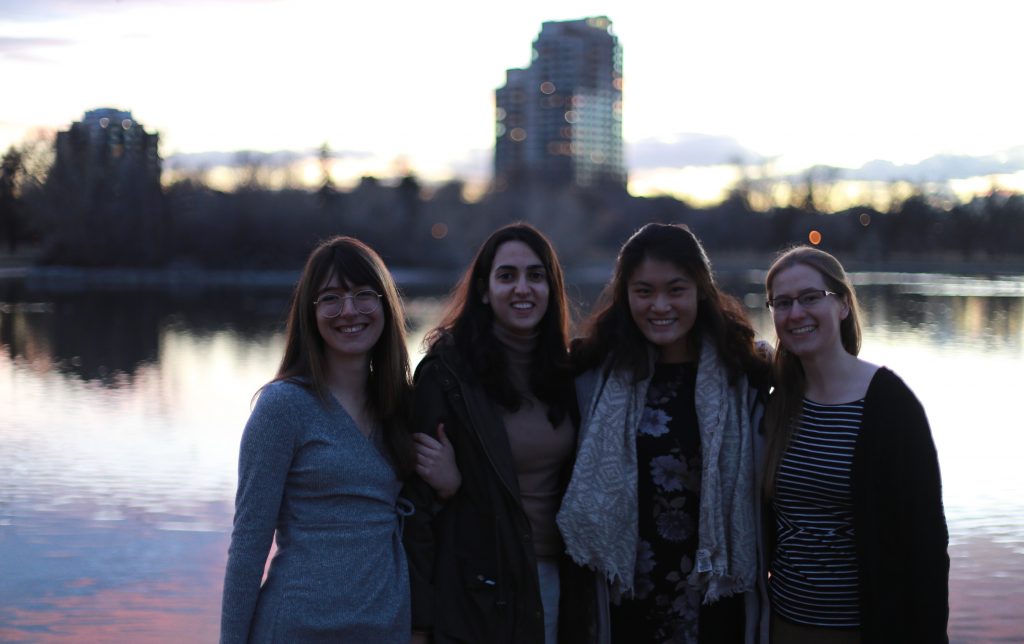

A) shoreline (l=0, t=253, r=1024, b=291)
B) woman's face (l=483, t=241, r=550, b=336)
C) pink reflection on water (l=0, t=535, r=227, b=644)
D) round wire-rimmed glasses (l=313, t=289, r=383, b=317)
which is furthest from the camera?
shoreline (l=0, t=253, r=1024, b=291)

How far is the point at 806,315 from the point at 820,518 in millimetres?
640

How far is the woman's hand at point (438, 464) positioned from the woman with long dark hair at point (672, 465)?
18.6 inches

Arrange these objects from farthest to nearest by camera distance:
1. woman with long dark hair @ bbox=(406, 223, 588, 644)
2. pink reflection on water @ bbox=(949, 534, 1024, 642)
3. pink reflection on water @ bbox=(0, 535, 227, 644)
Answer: pink reflection on water @ bbox=(949, 534, 1024, 642) → pink reflection on water @ bbox=(0, 535, 227, 644) → woman with long dark hair @ bbox=(406, 223, 588, 644)

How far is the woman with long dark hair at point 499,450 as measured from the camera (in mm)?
3000

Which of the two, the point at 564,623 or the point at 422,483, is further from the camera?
the point at 564,623

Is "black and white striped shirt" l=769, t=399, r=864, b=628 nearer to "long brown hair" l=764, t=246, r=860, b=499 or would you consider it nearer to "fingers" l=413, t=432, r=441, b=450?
"long brown hair" l=764, t=246, r=860, b=499

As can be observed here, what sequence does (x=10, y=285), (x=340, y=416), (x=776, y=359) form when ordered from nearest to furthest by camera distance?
(x=340, y=416)
(x=776, y=359)
(x=10, y=285)

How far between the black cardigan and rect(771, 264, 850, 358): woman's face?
0.31 metres

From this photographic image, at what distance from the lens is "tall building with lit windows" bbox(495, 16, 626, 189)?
13050 centimetres

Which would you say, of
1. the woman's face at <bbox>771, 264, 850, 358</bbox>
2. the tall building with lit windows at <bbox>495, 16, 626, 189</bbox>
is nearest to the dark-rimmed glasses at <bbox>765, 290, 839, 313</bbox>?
the woman's face at <bbox>771, 264, 850, 358</bbox>

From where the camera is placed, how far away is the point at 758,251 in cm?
8012

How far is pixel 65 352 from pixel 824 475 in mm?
19315

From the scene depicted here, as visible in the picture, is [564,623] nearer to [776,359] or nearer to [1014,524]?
[776,359]

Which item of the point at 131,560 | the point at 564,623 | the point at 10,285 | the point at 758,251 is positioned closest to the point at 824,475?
the point at 564,623
